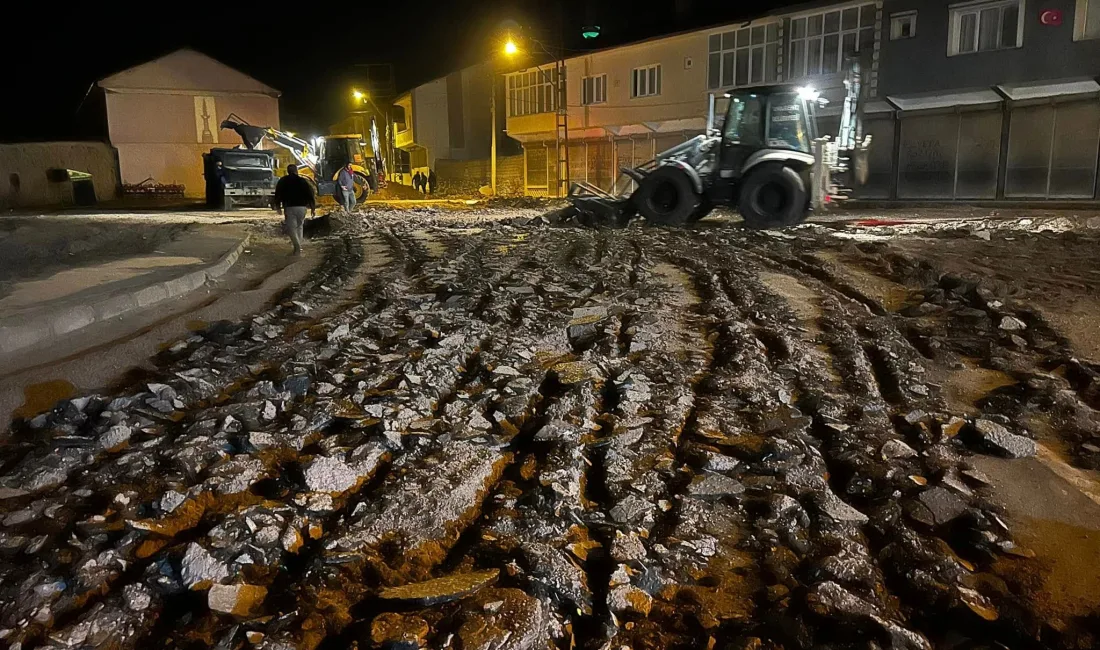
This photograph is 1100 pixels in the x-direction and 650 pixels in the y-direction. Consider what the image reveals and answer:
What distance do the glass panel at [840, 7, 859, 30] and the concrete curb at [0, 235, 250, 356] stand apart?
20.2 metres

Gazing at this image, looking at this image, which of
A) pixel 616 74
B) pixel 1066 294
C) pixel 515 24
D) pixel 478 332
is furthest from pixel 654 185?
pixel 515 24

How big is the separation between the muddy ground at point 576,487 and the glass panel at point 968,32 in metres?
16.4

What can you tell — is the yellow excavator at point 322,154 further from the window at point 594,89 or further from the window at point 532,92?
the window at point 594,89

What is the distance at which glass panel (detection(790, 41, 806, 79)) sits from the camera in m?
22.9

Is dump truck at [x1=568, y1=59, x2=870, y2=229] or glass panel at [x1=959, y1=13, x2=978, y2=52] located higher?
glass panel at [x1=959, y1=13, x2=978, y2=52]

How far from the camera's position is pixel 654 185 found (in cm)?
1436

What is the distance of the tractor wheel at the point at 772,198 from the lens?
1293 centimetres

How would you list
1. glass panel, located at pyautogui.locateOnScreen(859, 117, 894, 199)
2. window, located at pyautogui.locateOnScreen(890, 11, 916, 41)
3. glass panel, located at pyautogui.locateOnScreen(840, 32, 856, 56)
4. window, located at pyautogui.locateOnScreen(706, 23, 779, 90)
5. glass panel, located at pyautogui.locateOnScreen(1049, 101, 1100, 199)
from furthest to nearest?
window, located at pyautogui.locateOnScreen(706, 23, 779, 90), glass panel, located at pyautogui.locateOnScreen(859, 117, 894, 199), glass panel, located at pyautogui.locateOnScreen(840, 32, 856, 56), window, located at pyautogui.locateOnScreen(890, 11, 916, 41), glass panel, located at pyautogui.locateOnScreen(1049, 101, 1100, 199)

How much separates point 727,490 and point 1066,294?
5.52 metres

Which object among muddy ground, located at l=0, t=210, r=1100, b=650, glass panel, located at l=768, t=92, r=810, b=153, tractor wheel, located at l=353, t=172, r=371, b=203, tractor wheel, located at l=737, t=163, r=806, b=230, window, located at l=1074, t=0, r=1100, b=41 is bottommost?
muddy ground, located at l=0, t=210, r=1100, b=650

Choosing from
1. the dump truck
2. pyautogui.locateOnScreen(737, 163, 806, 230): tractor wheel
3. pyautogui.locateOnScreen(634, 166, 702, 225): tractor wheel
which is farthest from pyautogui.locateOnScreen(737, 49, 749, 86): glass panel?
pyautogui.locateOnScreen(737, 163, 806, 230): tractor wheel

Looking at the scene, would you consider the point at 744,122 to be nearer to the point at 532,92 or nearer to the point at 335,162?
the point at 335,162

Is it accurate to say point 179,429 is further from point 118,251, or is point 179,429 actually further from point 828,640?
point 118,251

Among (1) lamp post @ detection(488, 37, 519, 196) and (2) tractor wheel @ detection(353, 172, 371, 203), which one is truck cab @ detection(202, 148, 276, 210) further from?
(1) lamp post @ detection(488, 37, 519, 196)
